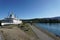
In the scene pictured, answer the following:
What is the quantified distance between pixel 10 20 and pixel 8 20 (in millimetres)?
1051

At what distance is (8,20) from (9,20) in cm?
48

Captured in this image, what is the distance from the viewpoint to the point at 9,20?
213 ft

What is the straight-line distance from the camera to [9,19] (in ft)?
217

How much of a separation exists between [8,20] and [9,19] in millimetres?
1202

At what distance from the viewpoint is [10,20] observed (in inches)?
2589

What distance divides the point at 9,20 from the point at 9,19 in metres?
1.23
